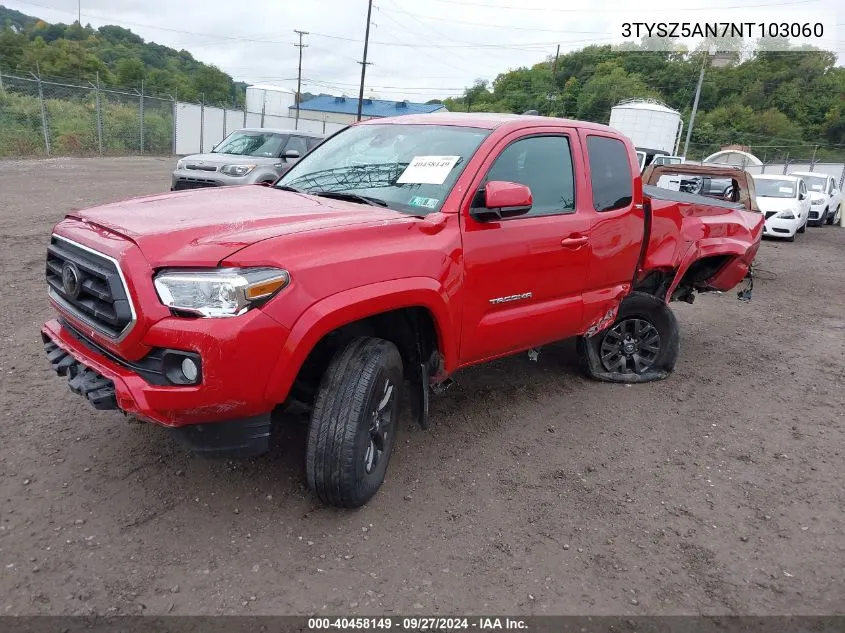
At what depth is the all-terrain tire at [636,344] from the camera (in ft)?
16.2

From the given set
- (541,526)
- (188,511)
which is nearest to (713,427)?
(541,526)

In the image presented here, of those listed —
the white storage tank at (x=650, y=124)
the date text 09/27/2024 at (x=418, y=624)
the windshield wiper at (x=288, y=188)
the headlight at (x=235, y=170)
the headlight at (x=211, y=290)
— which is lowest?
the date text 09/27/2024 at (x=418, y=624)

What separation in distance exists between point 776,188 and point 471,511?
15907 millimetres

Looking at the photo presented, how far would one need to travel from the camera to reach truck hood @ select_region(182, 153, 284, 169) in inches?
424

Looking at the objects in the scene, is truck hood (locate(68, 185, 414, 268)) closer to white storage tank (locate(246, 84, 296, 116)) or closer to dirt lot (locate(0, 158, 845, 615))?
dirt lot (locate(0, 158, 845, 615))

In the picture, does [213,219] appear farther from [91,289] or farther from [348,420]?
[348,420]

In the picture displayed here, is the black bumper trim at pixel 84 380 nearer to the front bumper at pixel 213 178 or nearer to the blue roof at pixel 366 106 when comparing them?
the front bumper at pixel 213 178

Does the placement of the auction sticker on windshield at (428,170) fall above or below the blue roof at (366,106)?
below

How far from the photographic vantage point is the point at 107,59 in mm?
62781

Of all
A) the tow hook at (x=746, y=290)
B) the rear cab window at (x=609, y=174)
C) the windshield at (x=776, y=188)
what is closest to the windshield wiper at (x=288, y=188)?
the rear cab window at (x=609, y=174)

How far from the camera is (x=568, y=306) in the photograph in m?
4.04

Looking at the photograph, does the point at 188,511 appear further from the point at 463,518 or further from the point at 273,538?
the point at 463,518

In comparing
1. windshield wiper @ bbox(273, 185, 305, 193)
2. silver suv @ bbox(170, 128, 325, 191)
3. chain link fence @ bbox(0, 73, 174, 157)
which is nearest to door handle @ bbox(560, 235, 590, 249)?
windshield wiper @ bbox(273, 185, 305, 193)

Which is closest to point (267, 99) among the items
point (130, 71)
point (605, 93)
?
point (130, 71)
